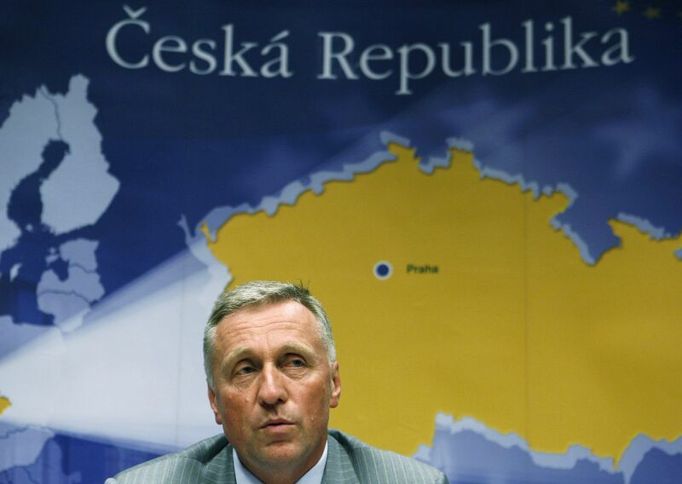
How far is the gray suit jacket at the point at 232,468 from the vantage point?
165 centimetres

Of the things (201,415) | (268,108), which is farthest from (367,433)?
(268,108)

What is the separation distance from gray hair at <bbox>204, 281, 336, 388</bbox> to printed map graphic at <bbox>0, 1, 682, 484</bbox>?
51.8 inches

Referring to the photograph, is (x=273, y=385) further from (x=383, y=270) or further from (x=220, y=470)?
(x=383, y=270)

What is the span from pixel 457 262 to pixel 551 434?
63 cm

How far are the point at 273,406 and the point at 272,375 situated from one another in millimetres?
54

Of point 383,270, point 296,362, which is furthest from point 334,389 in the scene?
point 383,270

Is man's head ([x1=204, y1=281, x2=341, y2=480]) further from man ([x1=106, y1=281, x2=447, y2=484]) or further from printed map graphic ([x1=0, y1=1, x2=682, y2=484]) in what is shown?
printed map graphic ([x1=0, y1=1, x2=682, y2=484])

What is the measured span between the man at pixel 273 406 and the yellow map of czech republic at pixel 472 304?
123cm

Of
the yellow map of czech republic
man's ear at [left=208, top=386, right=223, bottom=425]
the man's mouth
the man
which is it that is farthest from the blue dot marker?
the man's mouth

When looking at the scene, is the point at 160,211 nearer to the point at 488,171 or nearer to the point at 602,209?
the point at 488,171

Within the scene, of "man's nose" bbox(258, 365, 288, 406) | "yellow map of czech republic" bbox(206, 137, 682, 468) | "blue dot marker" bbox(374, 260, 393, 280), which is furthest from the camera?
"blue dot marker" bbox(374, 260, 393, 280)

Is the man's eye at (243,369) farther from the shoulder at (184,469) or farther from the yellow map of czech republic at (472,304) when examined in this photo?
the yellow map of czech republic at (472,304)

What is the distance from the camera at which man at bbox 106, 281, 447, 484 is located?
154cm

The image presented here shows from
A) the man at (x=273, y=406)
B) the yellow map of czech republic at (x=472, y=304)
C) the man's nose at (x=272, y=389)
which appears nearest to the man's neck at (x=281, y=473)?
the man at (x=273, y=406)
